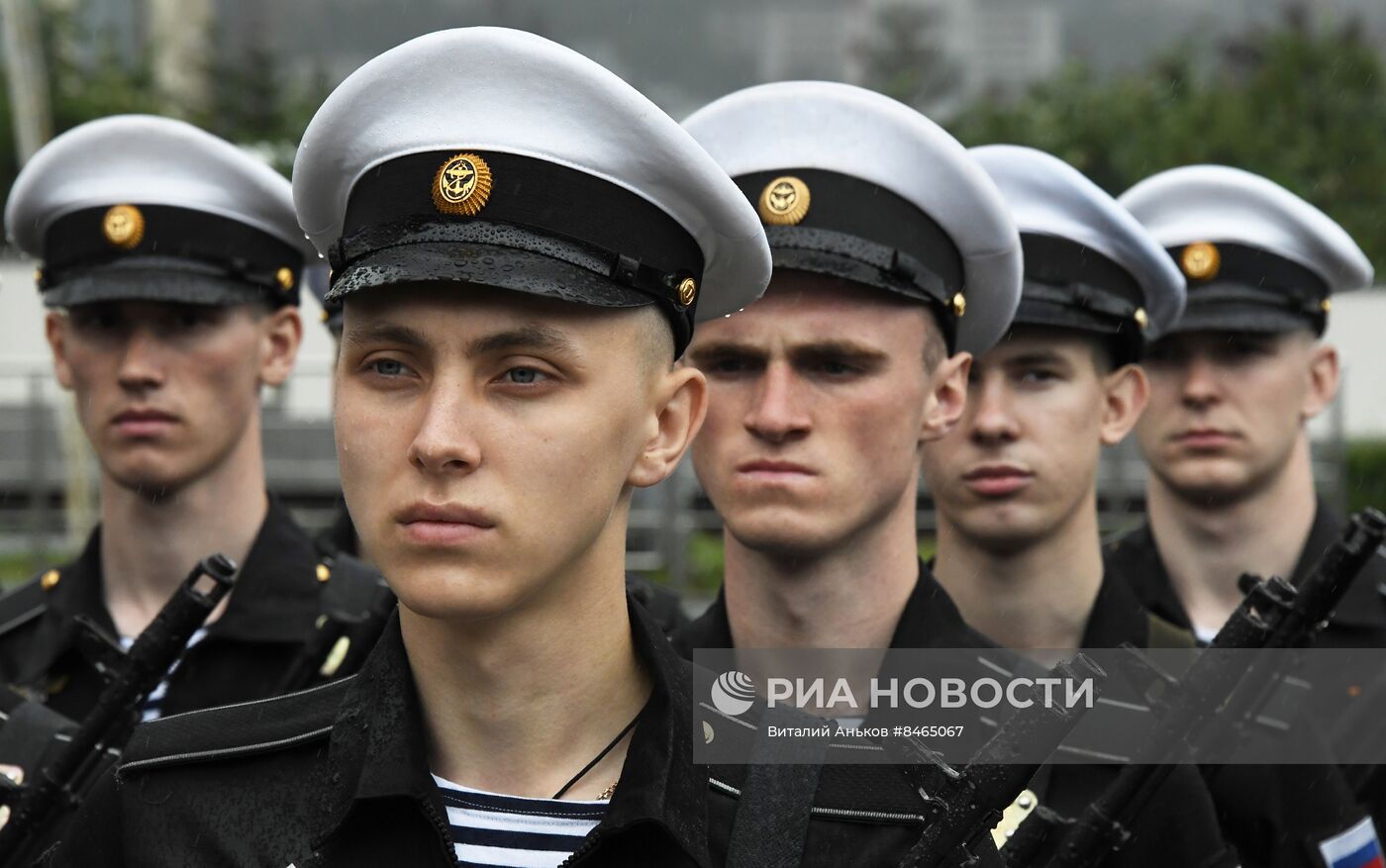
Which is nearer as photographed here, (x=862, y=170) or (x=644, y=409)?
(x=644, y=409)

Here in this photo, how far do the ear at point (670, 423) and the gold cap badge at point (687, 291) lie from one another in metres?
0.11

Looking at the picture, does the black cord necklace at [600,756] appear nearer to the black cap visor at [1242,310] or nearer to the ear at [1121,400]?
the ear at [1121,400]

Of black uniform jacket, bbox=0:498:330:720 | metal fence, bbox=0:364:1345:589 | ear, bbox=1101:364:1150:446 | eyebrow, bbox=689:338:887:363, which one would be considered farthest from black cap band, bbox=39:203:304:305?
metal fence, bbox=0:364:1345:589

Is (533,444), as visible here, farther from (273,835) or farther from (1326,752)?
(1326,752)

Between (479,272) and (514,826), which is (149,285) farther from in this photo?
(514,826)

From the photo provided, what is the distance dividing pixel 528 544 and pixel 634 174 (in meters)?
0.66

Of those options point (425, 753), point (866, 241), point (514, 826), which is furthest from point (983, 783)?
point (866, 241)

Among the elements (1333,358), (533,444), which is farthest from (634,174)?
(1333,358)

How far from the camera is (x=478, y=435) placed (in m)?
2.85

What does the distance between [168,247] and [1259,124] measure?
28.9 m

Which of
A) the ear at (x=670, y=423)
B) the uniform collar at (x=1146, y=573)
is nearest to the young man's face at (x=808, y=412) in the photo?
the ear at (x=670, y=423)

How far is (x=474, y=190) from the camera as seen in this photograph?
3.02m

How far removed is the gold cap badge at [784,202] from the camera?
444 cm

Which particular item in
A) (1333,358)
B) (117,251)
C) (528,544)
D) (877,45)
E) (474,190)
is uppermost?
(877,45)
